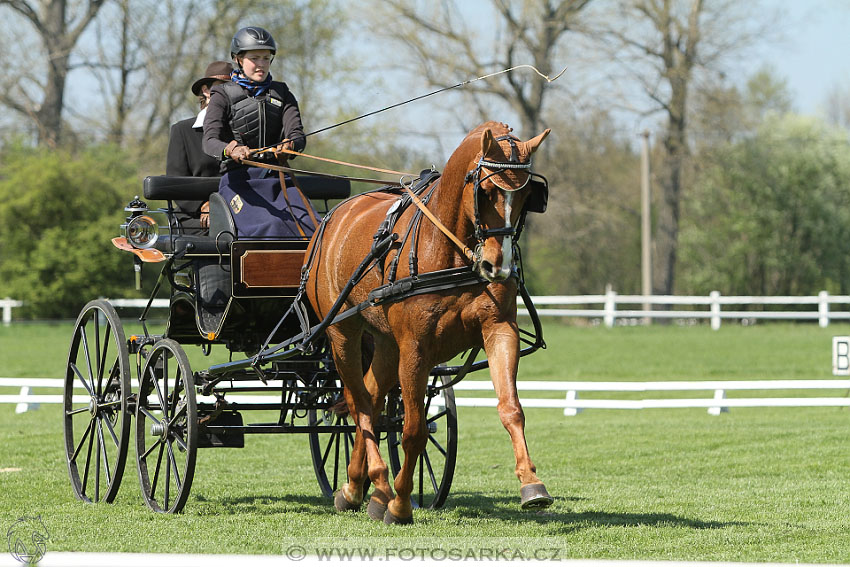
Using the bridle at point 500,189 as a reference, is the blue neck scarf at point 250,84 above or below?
above

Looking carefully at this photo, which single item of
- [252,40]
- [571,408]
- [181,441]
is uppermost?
[252,40]

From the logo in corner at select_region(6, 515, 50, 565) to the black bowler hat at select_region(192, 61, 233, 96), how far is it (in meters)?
3.38

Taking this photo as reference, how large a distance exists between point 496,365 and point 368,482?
2059 mm

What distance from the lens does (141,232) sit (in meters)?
7.55

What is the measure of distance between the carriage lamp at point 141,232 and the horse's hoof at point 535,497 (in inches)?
131

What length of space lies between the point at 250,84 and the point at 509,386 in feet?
10.3

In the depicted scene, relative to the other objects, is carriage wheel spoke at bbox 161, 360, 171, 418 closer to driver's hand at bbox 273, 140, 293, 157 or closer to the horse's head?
driver's hand at bbox 273, 140, 293, 157

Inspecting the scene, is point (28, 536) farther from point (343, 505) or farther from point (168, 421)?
point (343, 505)

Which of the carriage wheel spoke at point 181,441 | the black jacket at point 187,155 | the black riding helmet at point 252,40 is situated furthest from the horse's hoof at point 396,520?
the black jacket at point 187,155

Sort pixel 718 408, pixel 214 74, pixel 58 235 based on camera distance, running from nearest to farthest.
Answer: pixel 214 74 → pixel 718 408 → pixel 58 235

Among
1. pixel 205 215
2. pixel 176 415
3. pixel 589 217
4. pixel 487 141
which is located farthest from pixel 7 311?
pixel 487 141

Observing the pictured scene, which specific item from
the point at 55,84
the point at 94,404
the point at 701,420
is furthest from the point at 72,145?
the point at 94,404

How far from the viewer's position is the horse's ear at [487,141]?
5.55 meters

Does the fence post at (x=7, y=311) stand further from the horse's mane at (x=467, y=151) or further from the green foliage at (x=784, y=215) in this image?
the horse's mane at (x=467, y=151)
